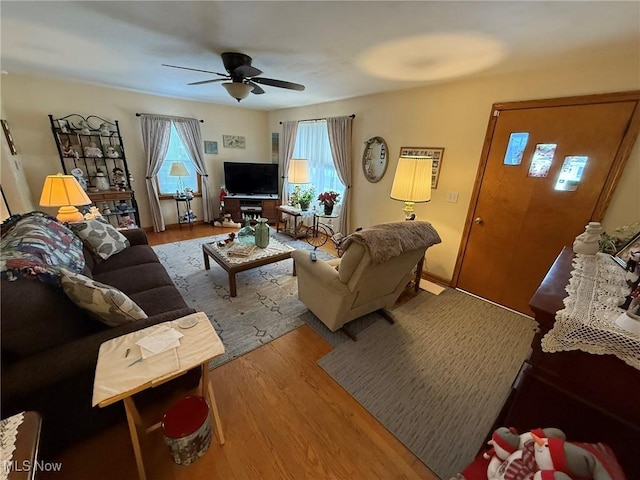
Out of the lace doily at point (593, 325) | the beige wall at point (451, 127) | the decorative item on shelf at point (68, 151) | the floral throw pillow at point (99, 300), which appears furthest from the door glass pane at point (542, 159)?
the decorative item on shelf at point (68, 151)

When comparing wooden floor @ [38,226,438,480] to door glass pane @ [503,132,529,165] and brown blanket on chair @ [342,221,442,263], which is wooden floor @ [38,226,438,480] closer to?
brown blanket on chair @ [342,221,442,263]

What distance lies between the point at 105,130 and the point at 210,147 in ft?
5.24

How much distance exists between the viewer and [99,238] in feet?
8.13

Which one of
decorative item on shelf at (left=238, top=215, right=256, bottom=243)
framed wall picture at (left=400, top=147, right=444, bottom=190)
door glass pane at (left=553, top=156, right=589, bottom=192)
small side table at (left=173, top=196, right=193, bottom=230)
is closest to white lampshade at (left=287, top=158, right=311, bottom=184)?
decorative item on shelf at (left=238, top=215, right=256, bottom=243)

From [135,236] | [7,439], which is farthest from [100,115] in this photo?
[7,439]

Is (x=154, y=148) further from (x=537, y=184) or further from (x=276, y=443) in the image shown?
(x=537, y=184)

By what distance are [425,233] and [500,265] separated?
134 cm

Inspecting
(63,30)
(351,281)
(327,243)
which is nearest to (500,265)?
(351,281)

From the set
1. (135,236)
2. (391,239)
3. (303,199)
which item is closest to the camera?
(391,239)

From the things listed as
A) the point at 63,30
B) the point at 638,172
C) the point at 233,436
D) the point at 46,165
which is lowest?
the point at 233,436

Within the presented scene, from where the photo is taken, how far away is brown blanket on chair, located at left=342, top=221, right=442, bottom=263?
1709 mm

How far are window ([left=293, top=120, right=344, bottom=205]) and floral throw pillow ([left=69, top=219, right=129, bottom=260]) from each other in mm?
2982

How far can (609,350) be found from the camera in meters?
0.80

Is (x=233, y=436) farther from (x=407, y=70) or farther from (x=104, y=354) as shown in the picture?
(x=407, y=70)
